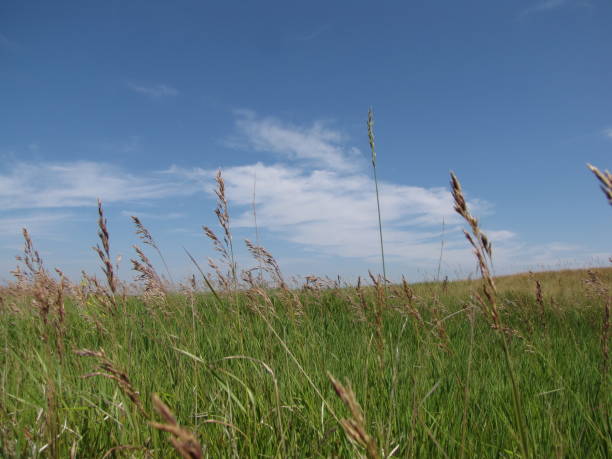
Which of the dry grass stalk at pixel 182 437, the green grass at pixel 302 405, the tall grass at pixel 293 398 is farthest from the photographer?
the green grass at pixel 302 405

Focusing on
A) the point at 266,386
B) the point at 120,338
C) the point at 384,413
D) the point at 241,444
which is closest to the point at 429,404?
the point at 384,413

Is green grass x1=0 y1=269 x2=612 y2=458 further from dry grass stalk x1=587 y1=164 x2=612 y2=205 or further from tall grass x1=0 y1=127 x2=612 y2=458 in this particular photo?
dry grass stalk x1=587 y1=164 x2=612 y2=205

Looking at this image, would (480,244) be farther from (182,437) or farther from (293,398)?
(293,398)

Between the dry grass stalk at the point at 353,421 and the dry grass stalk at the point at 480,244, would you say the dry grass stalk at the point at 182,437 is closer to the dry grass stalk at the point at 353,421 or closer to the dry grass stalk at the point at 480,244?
the dry grass stalk at the point at 353,421

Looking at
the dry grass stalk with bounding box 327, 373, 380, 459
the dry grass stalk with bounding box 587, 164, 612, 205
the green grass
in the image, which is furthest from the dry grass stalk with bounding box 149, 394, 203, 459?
the dry grass stalk with bounding box 587, 164, 612, 205

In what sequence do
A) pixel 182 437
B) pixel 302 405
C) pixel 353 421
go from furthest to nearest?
1. pixel 302 405
2. pixel 353 421
3. pixel 182 437

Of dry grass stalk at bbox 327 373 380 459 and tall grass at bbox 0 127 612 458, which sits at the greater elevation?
dry grass stalk at bbox 327 373 380 459

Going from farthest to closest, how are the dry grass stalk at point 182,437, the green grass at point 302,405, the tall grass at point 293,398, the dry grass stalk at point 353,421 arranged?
the green grass at point 302,405, the tall grass at point 293,398, the dry grass stalk at point 353,421, the dry grass stalk at point 182,437

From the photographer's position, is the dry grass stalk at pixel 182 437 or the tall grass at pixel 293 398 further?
the tall grass at pixel 293 398

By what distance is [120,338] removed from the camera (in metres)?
4.18

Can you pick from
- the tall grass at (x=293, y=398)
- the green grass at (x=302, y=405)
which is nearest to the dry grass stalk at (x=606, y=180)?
the tall grass at (x=293, y=398)

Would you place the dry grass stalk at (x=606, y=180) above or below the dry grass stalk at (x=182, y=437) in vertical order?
above

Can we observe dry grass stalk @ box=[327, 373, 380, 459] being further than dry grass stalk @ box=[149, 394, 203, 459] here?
Yes

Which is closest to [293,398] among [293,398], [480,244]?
[293,398]
